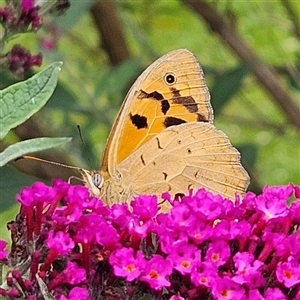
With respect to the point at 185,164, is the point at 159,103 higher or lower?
higher

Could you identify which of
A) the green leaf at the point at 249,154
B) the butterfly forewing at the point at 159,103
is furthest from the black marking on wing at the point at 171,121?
the green leaf at the point at 249,154

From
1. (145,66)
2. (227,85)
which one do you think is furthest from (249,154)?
(145,66)

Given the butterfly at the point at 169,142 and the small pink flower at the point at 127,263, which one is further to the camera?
the butterfly at the point at 169,142

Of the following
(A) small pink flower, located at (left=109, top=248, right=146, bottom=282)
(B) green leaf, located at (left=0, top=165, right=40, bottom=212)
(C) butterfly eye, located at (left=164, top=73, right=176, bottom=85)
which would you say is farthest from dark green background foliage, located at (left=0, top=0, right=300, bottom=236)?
(A) small pink flower, located at (left=109, top=248, right=146, bottom=282)

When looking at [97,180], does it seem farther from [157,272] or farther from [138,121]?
Result: [157,272]

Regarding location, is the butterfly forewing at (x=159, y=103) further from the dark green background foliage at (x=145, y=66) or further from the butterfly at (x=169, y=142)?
the dark green background foliage at (x=145, y=66)

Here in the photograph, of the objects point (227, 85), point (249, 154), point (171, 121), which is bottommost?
point (249, 154)
